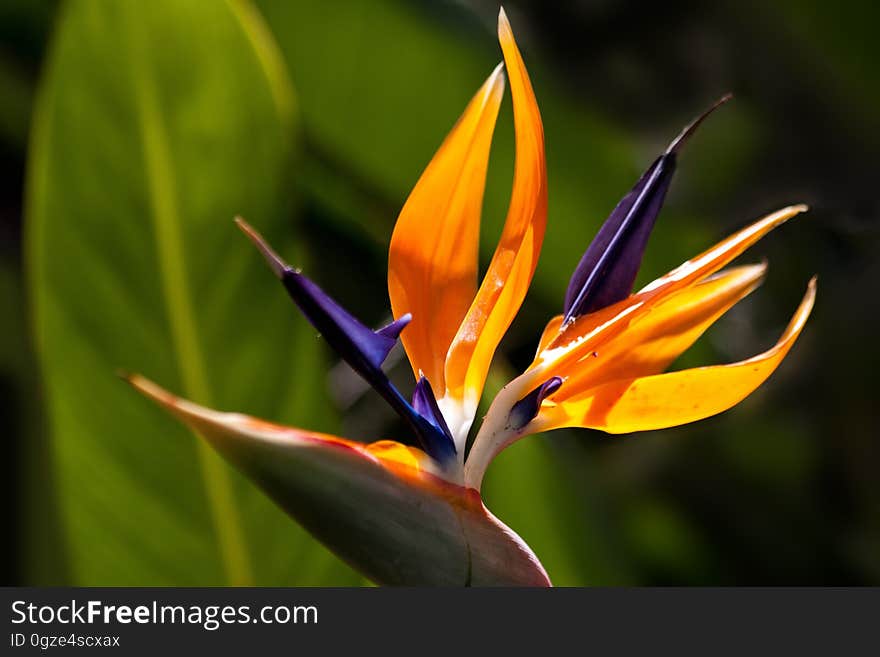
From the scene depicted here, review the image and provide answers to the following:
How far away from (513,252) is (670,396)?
86 mm

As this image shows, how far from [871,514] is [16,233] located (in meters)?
1.05

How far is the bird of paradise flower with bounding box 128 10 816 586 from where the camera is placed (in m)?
0.38

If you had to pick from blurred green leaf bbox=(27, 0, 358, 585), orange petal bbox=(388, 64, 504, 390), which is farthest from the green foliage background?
orange petal bbox=(388, 64, 504, 390)

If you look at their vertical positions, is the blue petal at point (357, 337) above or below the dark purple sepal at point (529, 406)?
above

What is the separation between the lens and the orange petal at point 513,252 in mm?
413

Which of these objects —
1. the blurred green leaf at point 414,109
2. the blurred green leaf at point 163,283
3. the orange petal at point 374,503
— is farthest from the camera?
the blurred green leaf at point 414,109

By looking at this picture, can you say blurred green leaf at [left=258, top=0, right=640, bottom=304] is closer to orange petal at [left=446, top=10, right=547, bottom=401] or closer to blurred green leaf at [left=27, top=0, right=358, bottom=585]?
blurred green leaf at [left=27, top=0, right=358, bottom=585]

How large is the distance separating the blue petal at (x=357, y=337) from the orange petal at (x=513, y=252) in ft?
0.11

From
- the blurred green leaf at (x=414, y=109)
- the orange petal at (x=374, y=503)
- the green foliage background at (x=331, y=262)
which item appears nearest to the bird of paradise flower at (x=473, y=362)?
the orange petal at (x=374, y=503)

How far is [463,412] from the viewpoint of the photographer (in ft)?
1.51

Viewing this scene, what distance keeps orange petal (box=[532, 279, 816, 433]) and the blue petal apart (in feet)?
0.17

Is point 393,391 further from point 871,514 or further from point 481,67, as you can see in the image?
point 871,514

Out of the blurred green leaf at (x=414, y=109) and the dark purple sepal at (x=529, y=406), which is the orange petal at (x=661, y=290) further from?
the blurred green leaf at (x=414, y=109)

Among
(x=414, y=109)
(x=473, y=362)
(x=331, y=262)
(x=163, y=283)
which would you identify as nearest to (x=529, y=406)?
(x=473, y=362)
